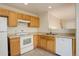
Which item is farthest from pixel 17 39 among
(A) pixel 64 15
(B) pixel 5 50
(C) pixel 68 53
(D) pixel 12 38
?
(A) pixel 64 15

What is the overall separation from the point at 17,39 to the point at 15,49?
1.25 feet

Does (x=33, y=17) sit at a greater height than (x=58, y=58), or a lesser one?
greater

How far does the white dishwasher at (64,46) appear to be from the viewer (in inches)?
140

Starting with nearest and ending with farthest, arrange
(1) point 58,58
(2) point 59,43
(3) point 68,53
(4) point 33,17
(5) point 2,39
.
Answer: (1) point 58,58 → (5) point 2,39 → (3) point 68,53 → (2) point 59,43 → (4) point 33,17

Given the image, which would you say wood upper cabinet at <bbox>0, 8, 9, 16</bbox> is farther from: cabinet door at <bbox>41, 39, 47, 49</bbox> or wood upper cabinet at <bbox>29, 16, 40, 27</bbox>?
cabinet door at <bbox>41, 39, 47, 49</bbox>

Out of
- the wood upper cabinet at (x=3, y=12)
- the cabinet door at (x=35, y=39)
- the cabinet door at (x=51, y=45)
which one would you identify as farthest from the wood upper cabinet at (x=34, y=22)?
the wood upper cabinet at (x=3, y=12)

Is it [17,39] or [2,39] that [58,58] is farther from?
[17,39]

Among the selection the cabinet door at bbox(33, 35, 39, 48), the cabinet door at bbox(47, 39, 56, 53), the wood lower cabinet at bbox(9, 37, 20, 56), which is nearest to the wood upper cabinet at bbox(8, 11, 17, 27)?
the wood lower cabinet at bbox(9, 37, 20, 56)

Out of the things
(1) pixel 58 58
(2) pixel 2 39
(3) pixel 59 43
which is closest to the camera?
(1) pixel 58 58

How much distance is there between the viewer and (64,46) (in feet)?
12.2

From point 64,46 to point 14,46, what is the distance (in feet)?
5.92

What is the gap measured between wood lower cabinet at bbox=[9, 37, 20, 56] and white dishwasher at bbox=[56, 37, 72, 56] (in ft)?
4.99

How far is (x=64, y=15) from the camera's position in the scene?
202 inches

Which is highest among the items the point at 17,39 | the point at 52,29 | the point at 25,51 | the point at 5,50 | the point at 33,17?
the point at 33,17
